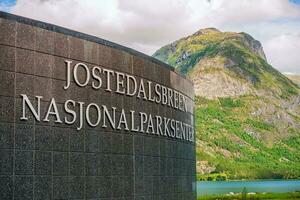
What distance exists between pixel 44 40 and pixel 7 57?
3.98 ft

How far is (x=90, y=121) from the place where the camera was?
15102mm

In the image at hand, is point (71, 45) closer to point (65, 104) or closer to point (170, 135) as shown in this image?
point (65, 104)

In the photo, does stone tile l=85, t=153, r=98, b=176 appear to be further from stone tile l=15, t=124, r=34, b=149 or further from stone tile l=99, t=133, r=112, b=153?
stone tile l=15, t=124, r=34, b=149

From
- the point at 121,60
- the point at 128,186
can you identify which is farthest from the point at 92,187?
the point at 121,60

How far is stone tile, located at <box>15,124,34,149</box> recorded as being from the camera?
43.0 feet

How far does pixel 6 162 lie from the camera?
→ 12828 mm

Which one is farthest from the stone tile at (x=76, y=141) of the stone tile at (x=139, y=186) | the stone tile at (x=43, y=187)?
the stone tile at (x=139, y=186)

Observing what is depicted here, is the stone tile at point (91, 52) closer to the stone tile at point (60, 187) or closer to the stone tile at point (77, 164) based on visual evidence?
the stone tile at point (77, 164)

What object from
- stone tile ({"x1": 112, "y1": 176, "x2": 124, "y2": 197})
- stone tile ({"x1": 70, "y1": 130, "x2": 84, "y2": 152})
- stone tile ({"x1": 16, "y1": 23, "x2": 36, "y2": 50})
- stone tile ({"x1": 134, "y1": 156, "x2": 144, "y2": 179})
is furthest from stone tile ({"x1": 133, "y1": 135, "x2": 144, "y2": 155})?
stone tile ({"x1": 16, "y1": 23, "x2": 36, "y2": 50})

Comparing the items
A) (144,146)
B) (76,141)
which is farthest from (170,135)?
(76,141)

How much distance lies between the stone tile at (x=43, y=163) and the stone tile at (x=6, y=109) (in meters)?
1.09

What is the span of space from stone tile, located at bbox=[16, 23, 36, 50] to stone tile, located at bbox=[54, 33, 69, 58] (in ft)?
2.33

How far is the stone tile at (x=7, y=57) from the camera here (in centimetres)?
1298

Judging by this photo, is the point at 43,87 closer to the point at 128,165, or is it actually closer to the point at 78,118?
the point at 78,118
